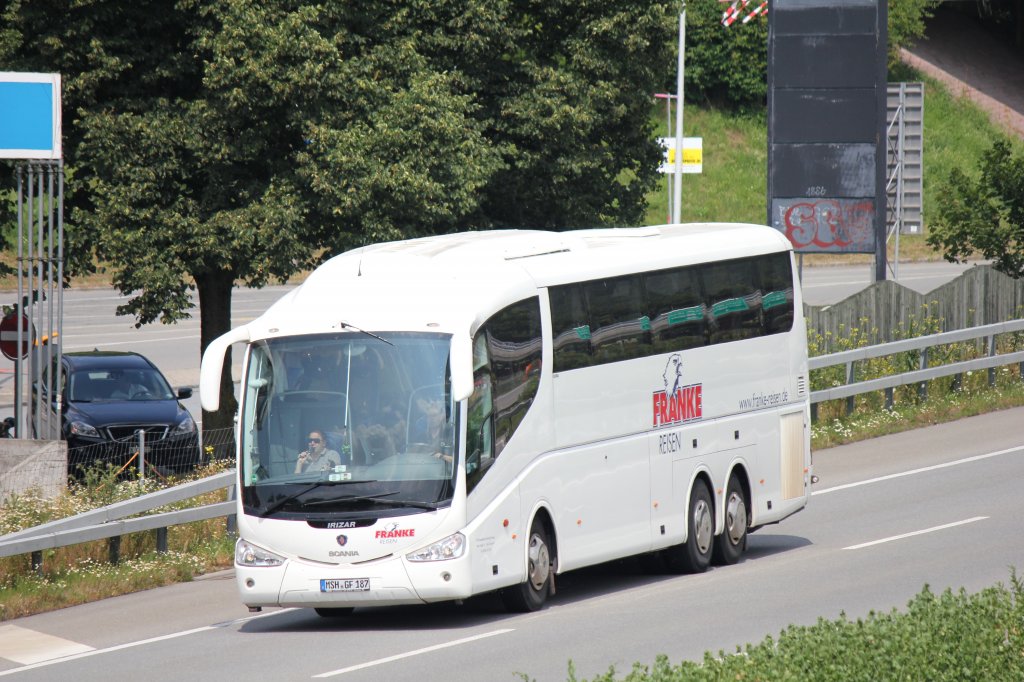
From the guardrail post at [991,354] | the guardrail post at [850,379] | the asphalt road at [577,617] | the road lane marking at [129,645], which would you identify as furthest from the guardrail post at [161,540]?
the guardrail post at [991,354]

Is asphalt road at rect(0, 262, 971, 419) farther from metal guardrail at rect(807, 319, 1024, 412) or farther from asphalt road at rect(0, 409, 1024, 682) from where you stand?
asphalt road at rect(0, 409, 1024, 682)

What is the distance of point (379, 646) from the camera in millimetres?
12688

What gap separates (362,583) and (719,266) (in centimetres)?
602

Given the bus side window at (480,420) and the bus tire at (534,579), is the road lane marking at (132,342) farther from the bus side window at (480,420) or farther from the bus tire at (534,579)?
the bus side window at (480,420)

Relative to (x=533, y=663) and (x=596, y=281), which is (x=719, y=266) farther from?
(x=533, y=663)

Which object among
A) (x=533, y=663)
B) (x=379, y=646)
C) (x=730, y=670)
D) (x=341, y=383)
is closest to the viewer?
(x=730, y=670)

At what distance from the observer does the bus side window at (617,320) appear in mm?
15305

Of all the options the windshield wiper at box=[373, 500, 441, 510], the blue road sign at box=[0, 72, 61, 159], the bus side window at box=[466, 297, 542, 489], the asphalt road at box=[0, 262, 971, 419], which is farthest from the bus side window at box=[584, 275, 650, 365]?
the asphalt road at box=[0, 262, 971, 419]

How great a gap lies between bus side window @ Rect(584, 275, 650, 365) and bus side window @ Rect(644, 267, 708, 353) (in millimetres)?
189

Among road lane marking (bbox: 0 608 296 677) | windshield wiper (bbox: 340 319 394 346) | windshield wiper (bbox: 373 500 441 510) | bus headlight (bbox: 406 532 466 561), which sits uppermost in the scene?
windshield wiper (bbox: 340 319 394 346)

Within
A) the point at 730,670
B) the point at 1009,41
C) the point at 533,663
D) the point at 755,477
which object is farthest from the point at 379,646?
the point at 1009,41

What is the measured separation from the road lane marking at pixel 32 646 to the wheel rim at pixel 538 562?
3.63 m

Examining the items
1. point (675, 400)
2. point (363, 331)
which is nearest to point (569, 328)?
point (675, 400)

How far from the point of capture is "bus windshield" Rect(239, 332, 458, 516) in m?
13.2
